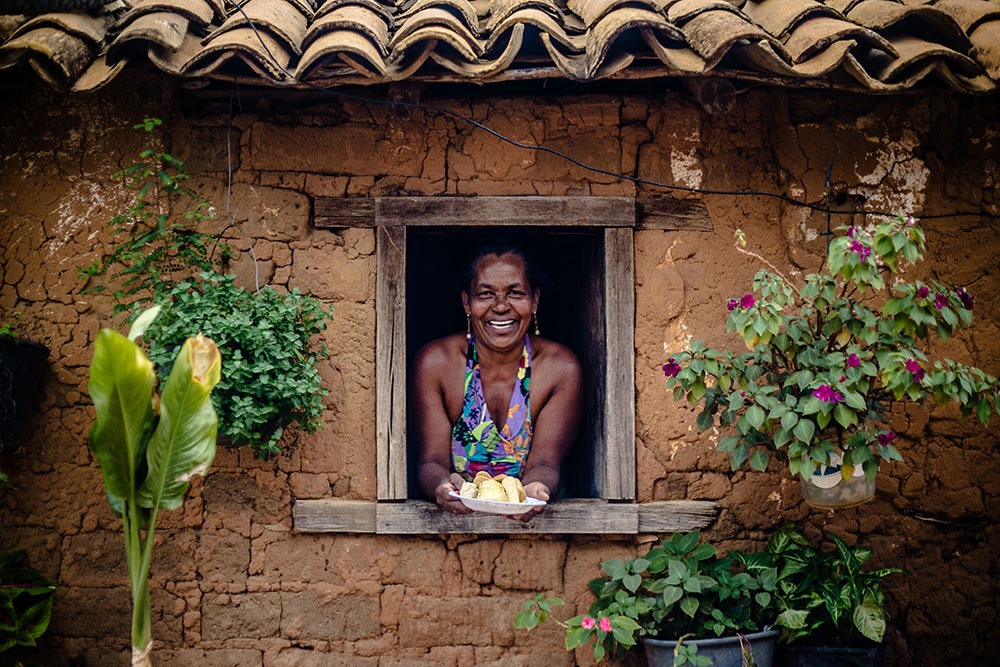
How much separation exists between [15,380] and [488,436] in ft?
7.74

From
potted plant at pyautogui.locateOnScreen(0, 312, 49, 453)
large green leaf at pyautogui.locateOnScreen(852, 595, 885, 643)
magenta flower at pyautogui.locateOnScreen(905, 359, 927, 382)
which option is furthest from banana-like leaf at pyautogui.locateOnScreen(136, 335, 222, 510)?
large green leaf at pyautogui.locateOnScreen(852, 595, 885, 643)

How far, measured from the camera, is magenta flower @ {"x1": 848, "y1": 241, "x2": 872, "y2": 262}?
12.2 ft

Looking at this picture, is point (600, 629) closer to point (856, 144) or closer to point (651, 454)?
point (651, 454)

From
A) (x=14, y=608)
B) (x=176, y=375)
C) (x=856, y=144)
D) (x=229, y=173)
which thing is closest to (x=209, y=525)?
(x=14, y=608)

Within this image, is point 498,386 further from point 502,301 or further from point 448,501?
point 448,501

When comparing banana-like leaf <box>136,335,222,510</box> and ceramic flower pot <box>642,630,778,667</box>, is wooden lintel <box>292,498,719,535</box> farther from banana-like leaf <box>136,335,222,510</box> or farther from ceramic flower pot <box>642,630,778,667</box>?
banana-like leaf <box>136,335,222,510</box>

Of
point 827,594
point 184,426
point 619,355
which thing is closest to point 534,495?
point 619,355

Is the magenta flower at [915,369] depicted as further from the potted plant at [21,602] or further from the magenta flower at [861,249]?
the potted plant at [21,602]

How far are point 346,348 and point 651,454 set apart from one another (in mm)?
1539

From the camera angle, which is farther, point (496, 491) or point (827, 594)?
point (496, 491)

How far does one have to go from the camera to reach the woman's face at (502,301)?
17.1 feet

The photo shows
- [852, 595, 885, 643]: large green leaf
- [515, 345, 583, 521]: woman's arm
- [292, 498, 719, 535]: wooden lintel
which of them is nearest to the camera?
[852, 595, 885, 643]: large green leaf

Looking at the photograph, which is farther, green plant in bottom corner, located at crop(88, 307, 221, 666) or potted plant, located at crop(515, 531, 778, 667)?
potted plant, located at crop(515, 531, 778, 667)

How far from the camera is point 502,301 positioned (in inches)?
206
